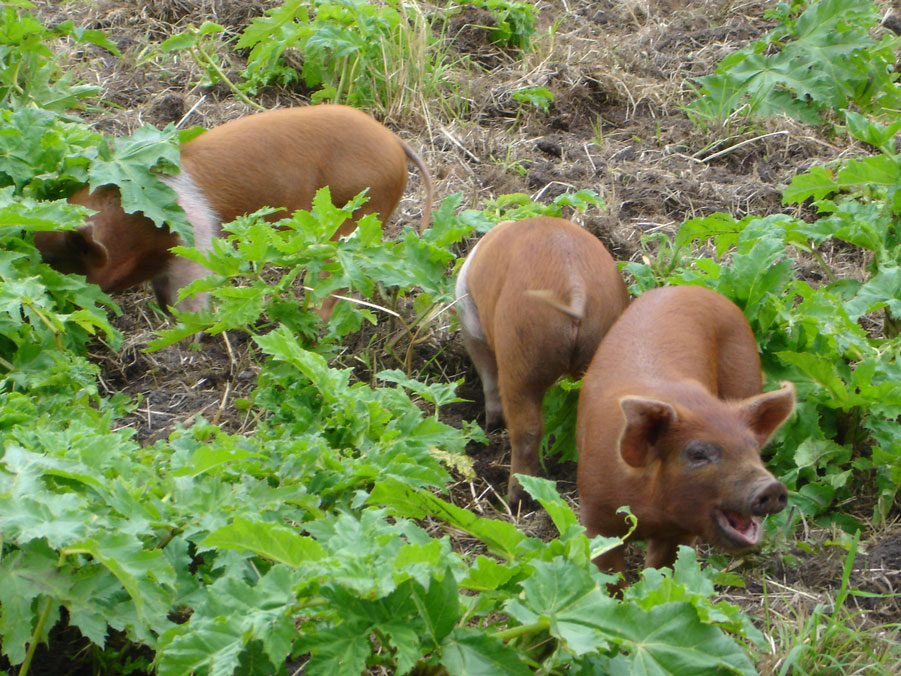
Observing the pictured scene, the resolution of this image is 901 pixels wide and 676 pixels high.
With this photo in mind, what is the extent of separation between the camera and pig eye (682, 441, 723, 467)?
3127 millimetres

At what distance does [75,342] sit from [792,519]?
2700mm

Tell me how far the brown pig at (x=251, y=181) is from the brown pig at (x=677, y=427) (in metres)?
1.81

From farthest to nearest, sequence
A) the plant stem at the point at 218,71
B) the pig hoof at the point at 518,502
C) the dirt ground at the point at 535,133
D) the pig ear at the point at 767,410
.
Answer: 1. the plant stem at the point at 218,71
2. the dirt ground at the point at 535,133
3. the pig hoof at the point at 518,502
4. the pig ear at the point at 767,410

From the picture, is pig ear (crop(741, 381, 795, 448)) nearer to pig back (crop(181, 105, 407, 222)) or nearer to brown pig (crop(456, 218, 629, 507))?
brown pig (crop(456, 218, 629, 507))

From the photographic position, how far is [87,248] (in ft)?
15.4

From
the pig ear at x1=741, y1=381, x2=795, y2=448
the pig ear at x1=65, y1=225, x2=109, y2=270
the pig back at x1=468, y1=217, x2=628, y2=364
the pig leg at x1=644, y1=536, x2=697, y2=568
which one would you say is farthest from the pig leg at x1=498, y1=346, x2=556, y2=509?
the pig ear at x1=65, y1=225, x2=109, y2=270

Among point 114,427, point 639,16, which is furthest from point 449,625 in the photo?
point 639,16

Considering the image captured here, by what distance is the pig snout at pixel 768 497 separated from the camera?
9.74 feet

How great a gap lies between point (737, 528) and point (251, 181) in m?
3.00

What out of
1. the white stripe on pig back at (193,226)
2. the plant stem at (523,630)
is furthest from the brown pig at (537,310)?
the plant stem at (523,630)

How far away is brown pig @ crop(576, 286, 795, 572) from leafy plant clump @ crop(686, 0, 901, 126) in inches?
111

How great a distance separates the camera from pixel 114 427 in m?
4.28

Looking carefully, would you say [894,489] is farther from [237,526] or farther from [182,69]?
[182,69]

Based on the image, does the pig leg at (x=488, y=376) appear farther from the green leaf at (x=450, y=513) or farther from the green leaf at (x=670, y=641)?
the green leaf at (x=670, y=641)
